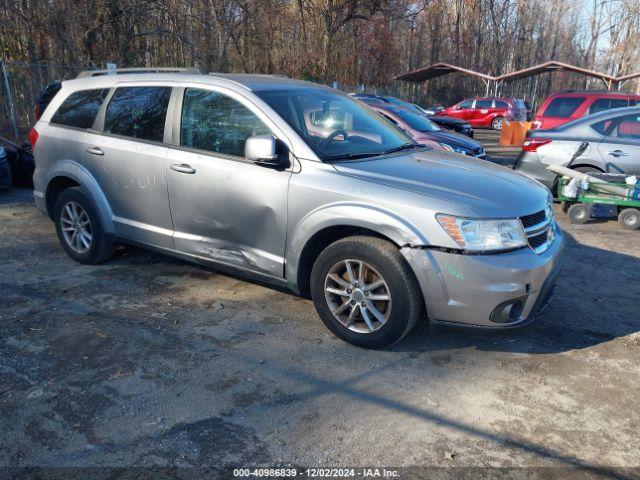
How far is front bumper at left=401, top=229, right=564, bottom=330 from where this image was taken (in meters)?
3.21

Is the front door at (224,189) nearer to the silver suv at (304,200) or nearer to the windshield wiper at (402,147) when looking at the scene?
the silver suv at (304,200)

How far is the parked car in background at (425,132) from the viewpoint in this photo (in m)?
9.38

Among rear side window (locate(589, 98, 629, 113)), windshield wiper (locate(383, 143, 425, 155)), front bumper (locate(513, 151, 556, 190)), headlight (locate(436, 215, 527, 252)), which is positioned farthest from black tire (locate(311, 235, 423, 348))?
rear side window (locate(589, 98, 629, 113))

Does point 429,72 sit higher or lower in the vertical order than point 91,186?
higher

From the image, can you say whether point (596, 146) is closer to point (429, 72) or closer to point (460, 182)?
point (460, 182)

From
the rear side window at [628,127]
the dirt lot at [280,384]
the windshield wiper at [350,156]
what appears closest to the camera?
the dirt lot at [280,384]

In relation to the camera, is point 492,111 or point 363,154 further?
point 492,111

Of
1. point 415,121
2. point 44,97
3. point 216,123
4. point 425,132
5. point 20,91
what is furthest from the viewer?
point 20,91

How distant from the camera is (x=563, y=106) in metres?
13.2

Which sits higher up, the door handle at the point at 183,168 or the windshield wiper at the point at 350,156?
the windshield wiper at the point at 350,156

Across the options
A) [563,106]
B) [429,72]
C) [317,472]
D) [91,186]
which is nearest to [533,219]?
[317,472]

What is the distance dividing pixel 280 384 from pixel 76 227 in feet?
10.1

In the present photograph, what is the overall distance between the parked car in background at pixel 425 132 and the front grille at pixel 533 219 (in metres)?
5.49

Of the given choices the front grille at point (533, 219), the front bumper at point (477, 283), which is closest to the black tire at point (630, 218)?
the front grille at point (533, 219)
